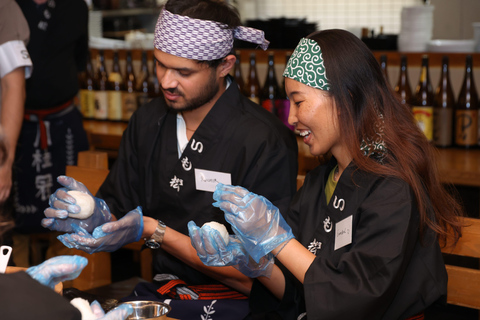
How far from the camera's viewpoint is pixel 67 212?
141 centimetres

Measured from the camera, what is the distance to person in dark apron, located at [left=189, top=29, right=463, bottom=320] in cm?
121

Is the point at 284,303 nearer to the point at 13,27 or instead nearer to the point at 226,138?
the point at 226,138

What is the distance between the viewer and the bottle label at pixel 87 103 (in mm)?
3285

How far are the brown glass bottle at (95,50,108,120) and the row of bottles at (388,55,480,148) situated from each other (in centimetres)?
143

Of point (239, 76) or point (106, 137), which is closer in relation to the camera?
point (106, 137)

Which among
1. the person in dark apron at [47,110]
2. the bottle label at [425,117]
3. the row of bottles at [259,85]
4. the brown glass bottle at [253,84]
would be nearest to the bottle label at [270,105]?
the row of bottles at [259,85]

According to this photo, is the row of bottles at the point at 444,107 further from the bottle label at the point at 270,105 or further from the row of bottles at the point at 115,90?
the row of bottles at the point at 115,90

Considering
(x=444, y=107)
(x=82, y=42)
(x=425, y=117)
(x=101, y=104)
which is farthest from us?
(x=101, y=104)

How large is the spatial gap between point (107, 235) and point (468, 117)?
1695 mm

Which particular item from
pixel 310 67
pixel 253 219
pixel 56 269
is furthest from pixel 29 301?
pixel 310 67

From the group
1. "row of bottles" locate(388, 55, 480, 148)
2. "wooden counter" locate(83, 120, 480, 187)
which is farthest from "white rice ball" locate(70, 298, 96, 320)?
"row of bottles" locate(388, 55, 480, 148)

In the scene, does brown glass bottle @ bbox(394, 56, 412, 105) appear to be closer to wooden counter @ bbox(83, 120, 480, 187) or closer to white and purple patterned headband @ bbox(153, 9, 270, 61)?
wooden counter @ bbox(83, 120, 480, 187)

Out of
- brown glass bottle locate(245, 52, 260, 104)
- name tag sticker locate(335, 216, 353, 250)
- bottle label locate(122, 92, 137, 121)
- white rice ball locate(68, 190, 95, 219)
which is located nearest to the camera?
name tag sticker locate(335, 216, 353, 250)

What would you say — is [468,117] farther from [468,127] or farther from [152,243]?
[152,243]
